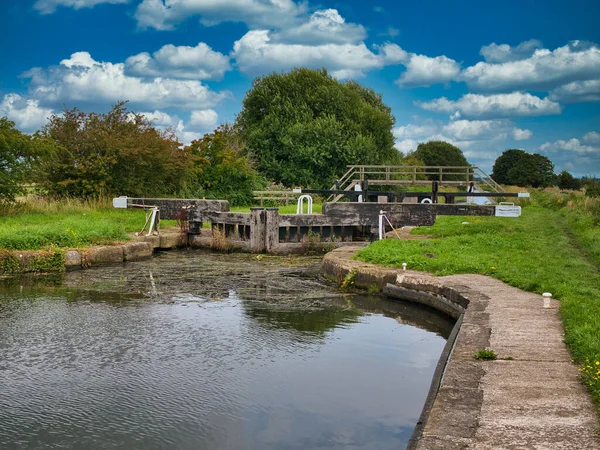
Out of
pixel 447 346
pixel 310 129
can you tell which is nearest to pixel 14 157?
pixel 447 346

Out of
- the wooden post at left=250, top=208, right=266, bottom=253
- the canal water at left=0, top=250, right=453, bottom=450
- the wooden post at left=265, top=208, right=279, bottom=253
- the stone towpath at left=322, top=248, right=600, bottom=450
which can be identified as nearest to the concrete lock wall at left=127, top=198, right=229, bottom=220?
the wooden post at left=250, top=208, right=266, bottom=253

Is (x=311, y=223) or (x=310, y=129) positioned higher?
(x=310, y=129)

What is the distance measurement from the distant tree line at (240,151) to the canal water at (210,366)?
987cm

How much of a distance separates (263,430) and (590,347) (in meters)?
2.85

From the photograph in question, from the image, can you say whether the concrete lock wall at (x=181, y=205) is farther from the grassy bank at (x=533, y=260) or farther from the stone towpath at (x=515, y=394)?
the stone towpath at (x=515, y=394)

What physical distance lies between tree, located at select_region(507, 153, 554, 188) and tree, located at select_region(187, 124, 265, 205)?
3184 centimetres

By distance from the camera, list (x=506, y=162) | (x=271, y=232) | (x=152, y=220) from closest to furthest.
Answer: (x=271, y=232) < (x=152, y=220) < (x=506, y=162)

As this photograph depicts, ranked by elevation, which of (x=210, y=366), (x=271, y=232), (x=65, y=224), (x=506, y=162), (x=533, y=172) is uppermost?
(x=506, y=162)

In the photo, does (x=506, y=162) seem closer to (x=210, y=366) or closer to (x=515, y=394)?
(x=210, y=366)

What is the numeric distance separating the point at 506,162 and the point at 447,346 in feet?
188

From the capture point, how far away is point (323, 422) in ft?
19.3

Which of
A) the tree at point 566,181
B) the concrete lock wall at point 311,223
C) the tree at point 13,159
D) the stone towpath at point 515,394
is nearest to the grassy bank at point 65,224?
the tree at point 13,159

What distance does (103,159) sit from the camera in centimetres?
2198

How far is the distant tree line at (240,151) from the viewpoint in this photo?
71.9 ft
